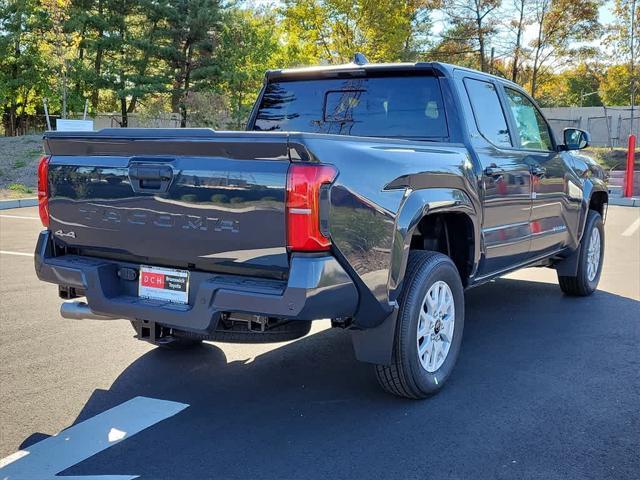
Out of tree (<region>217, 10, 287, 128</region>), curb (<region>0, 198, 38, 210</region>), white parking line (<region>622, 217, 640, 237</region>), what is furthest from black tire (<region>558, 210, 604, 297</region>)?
tree (<region>217, 10, 287, 128</region>)

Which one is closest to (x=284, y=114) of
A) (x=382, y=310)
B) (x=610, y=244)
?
(x=382, y=310)

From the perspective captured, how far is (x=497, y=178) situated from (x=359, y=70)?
1.26m

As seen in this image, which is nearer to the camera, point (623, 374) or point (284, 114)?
point (623, 374)

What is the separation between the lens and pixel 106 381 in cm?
419

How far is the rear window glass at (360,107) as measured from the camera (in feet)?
15.2

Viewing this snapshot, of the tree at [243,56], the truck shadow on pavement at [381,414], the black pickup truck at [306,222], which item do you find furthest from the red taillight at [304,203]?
the tree at [243,56]

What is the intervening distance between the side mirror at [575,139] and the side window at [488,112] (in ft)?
3.94

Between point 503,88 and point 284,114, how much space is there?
176 centimetres

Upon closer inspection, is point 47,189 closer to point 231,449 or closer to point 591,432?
point 231,449

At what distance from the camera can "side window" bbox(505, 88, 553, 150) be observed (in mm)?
5445

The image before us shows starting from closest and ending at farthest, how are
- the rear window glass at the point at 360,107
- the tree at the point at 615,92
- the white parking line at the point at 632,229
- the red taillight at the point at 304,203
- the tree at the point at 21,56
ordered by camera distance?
the red taillight at the point at 304,203, the rear window glass at the point at 360,107, the white parking line at the point at 632,229, the tree at the point at 21,56, the tree at the point at 615,92

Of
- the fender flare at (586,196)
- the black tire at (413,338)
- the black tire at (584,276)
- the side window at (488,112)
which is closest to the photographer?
the black tire at (413,338)

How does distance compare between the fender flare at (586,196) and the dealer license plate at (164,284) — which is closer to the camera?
the dealer license plate at (164,284)

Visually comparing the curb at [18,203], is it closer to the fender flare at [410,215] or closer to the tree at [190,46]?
A: the fender flare at [410,215]
